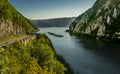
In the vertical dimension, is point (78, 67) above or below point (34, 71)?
below

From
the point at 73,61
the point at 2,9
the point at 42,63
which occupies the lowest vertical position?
the point at 73,61

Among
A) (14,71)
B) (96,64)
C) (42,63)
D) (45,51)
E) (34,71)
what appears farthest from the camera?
(96,64)

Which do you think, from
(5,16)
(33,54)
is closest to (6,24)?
(5,16)

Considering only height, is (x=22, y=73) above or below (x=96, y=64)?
above

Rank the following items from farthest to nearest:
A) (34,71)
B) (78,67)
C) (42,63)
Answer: (78,67), (42,63), (34,71)

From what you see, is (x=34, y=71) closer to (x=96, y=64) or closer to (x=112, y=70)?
(x=112, y=70)

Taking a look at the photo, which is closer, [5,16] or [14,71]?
[14,71]

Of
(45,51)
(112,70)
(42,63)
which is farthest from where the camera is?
(112,70)

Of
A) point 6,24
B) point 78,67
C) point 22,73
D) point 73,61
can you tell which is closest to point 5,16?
point 6,24

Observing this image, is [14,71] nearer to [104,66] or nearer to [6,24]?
[104,66]
